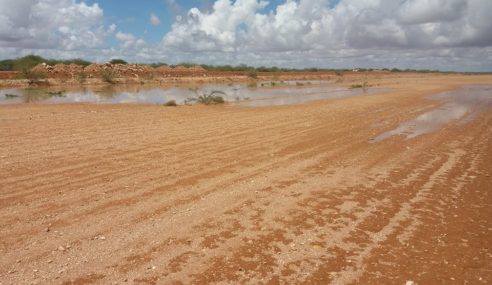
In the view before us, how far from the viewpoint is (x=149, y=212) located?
20.7 ft

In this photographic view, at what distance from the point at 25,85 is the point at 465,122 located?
4345cm

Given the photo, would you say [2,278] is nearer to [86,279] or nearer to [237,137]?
[86,279]

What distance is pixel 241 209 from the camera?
6562 mm

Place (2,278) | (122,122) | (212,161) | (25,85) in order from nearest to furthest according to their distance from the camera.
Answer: (2,278)
(212,161)
(122,122)
(25,85)

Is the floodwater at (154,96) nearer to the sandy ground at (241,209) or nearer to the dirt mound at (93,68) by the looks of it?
the sandy ground at (241,209)

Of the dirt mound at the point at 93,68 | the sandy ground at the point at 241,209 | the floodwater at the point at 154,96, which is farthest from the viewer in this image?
the dirt mound at the point at 93,68

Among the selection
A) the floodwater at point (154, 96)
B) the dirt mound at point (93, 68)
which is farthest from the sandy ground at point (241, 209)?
the dirt mound at point (93, 68)

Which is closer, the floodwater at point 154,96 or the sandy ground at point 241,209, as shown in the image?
the sandy ground at point 241,209

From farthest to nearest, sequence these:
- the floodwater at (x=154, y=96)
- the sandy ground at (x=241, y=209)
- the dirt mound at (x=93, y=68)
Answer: the dirt mound at (x=93, y=68) < the floodwater at (x=154, y=96) < the sandy ground at (x=241, y=209)

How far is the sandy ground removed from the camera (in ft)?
15.5

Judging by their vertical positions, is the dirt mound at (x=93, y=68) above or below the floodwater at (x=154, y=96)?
above

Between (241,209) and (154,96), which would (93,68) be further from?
(241,209)

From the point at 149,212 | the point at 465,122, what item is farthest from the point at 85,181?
the point at 465,122

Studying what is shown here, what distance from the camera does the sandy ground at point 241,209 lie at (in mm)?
4730
